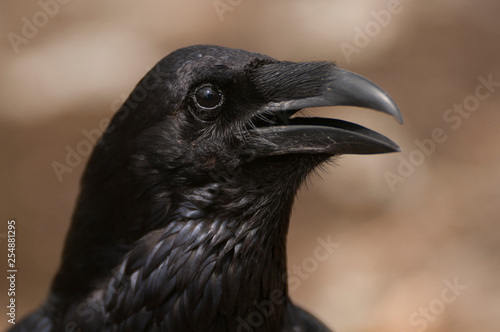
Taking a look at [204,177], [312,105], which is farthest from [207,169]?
[312,105]

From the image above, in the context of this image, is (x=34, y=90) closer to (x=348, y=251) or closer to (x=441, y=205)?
(x=348, y=251)

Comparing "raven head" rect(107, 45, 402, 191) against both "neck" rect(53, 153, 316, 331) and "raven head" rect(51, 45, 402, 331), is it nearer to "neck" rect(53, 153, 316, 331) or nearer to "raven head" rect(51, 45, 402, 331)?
"raven head" rect(51, 45, 402, 331)

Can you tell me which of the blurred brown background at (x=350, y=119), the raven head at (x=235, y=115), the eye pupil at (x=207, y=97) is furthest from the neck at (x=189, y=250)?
the blurred brown background at (x=350, y=119)

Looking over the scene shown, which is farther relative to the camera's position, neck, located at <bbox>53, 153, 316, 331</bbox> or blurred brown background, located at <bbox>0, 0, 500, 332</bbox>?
blurred brown background, located at <bbox>0, 0, 500, 332</bbox>

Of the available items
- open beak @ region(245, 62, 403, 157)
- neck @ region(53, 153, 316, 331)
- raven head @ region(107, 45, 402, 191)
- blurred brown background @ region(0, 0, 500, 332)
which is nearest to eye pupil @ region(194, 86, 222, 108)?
raven head @ region(107, 45, 402, 191)

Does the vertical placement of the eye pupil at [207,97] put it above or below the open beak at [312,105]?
below

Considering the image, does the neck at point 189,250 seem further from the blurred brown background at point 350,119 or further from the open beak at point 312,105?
the blurred brown background at point 350,119
